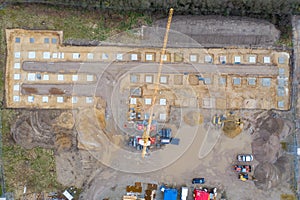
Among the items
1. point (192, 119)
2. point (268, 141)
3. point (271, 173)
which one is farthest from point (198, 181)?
point (268, 141)

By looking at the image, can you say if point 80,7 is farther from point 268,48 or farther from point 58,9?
point 268,48

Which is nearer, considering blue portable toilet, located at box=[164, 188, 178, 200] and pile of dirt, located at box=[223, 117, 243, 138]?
blue portable toilet, located at box=[164, 188, 178, 200]

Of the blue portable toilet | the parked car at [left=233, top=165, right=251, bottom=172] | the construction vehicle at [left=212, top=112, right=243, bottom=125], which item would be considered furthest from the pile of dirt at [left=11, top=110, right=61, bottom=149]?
the parked car at [left=233, top=165, right=251, bottom=172]

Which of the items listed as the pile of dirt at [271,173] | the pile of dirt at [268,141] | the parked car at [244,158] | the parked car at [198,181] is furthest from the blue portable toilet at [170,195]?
the pile of dirt at [268,141]

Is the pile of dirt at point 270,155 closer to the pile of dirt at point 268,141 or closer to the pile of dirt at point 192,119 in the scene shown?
the pile of dirt at point 268,141

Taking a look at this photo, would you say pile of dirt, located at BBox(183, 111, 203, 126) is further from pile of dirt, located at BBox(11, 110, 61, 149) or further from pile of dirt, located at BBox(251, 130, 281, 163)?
pile of dirt, located at BBox(11, 110, 61, 149)

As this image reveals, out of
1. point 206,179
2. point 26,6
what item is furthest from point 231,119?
point 26,6
